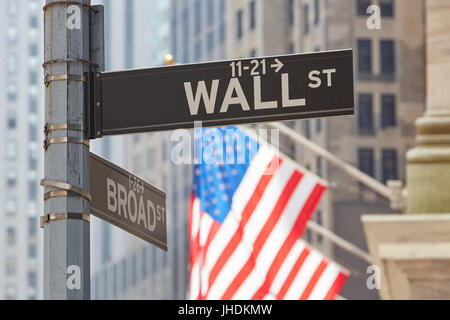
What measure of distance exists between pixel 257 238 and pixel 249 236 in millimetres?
215

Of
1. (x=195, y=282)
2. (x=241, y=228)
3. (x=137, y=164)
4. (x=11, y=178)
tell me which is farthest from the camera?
(x=11, y=178)

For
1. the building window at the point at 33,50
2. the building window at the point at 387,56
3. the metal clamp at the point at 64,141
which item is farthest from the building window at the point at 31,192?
the metal clamp at the point at 64,141

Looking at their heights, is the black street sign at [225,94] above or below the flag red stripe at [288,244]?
above

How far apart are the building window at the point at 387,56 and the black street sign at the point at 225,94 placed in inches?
3177

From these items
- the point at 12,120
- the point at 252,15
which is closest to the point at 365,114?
the point at 252,15

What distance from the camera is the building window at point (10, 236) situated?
180500 millimetres

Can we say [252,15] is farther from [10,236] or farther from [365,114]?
[10,236]

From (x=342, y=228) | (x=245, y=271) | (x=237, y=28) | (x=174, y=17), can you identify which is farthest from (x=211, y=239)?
(x=174, y=17)

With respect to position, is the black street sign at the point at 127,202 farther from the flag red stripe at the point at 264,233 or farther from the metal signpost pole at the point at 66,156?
the flag red stripe at the point at 264,233

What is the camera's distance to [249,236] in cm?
2233

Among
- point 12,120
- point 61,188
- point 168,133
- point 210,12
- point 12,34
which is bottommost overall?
point 61,188

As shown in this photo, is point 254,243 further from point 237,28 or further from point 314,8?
point 237,28

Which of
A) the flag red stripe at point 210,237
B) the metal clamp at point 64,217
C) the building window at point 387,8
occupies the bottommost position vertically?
the flag red stripe at point 210,237

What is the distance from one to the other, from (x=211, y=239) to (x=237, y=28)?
263 feet
